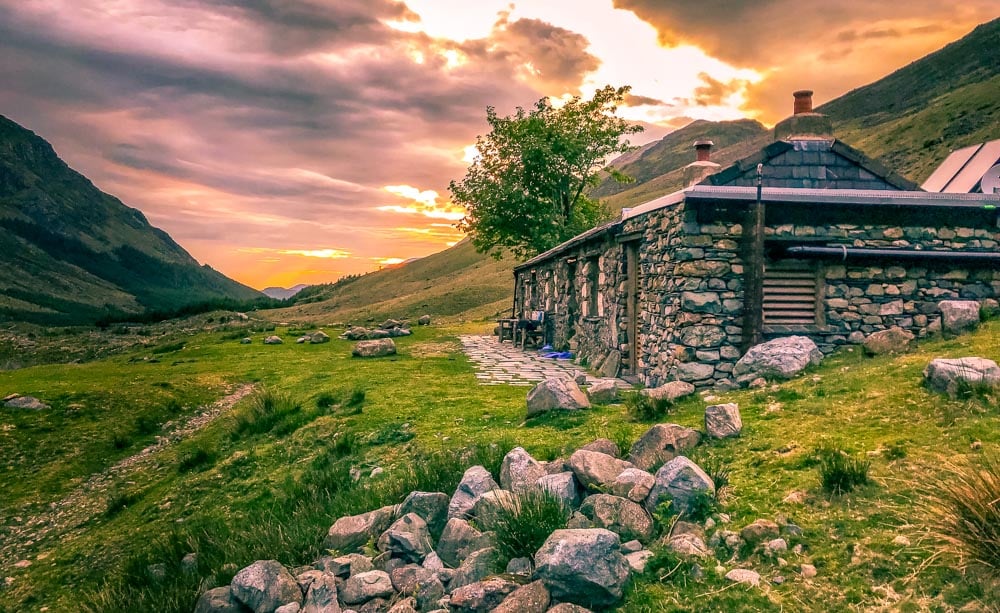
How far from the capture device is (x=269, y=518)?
6.39 meters

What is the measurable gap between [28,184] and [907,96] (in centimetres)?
20804

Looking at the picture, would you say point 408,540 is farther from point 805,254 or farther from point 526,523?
point 805,254

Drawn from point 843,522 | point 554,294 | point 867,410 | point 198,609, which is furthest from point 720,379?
point 554,294

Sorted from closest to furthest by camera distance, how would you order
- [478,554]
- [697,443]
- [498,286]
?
[478,554], [697,443], [498,286]

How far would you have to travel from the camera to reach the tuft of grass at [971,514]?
10.3 feet

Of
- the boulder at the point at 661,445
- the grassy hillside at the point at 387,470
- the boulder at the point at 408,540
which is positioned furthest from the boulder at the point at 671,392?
the boulder at the point at 408,540

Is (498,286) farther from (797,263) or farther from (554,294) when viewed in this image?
(797,263)

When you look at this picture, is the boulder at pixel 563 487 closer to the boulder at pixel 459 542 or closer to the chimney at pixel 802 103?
the boulder at pixel 459 542

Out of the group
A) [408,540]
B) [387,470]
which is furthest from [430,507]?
[387,470]

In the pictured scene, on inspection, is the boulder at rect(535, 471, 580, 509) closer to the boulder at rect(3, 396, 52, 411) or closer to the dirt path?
the dirt path

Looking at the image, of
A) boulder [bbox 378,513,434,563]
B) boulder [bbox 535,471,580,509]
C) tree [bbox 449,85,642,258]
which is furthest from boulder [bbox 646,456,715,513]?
tree [bbox 449,85,642,258]

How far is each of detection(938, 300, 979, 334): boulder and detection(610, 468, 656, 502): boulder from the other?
680 cm

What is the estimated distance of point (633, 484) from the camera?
4641 mm

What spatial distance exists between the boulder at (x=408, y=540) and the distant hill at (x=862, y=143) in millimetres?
9804
